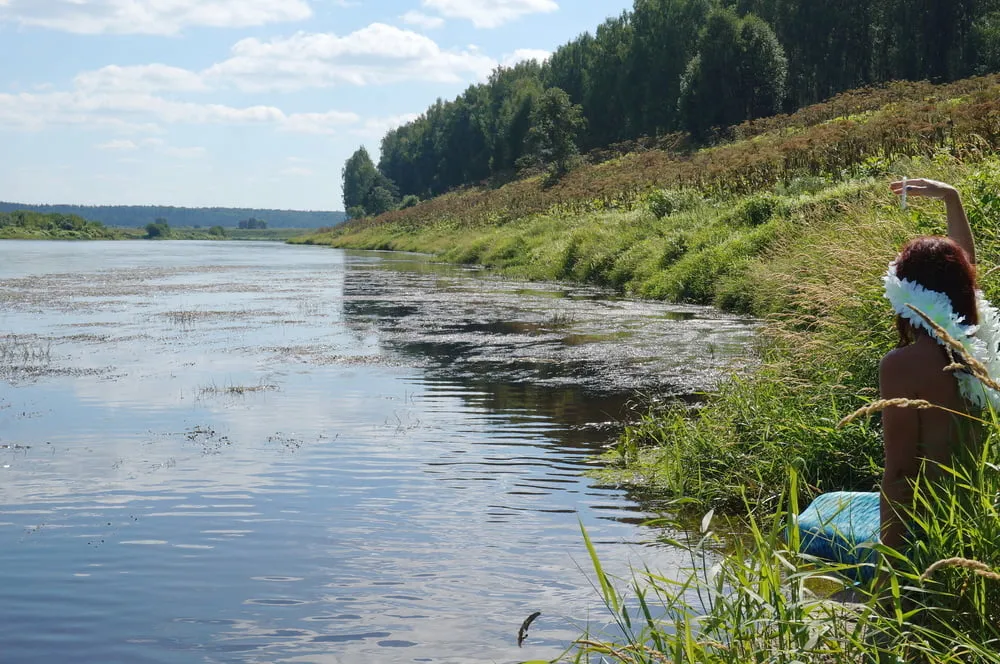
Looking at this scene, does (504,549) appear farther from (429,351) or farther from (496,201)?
(496,201)

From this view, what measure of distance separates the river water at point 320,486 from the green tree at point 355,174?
446ft

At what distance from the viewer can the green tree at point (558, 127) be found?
6931 centimetres

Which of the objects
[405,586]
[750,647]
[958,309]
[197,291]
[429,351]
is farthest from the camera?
[197,291]

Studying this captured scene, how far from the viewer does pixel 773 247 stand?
20172 millimetres

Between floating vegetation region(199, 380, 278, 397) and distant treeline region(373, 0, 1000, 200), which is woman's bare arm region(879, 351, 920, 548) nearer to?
floating vegetation region(199, 380, 278, 397)

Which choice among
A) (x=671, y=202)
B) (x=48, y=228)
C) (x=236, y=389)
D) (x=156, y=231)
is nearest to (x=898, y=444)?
(x=236, y=389)

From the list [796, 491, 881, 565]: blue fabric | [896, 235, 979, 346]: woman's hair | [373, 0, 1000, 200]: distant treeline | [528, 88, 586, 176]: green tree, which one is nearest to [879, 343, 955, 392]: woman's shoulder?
[896, 235, 979, 346]: woman's hair

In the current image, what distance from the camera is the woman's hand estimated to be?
536cm

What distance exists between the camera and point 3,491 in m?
8.94

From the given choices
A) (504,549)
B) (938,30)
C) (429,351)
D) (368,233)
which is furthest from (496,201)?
(504,549)

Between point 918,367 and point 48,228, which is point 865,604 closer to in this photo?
point 918,367

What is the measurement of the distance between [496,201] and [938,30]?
3295cm

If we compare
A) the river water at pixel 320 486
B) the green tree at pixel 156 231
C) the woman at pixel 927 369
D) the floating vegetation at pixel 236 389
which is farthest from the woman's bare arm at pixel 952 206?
the green tree at pixel 156 231

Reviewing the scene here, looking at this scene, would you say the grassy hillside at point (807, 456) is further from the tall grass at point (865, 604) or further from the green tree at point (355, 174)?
the green tree at point (355, 174)
